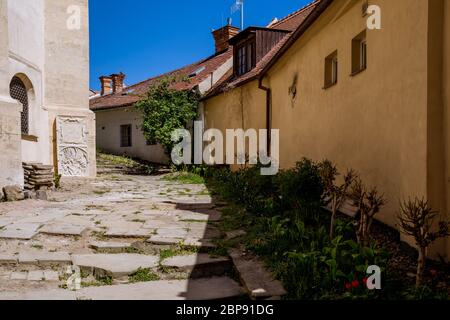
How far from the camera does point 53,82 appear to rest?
11.9 m

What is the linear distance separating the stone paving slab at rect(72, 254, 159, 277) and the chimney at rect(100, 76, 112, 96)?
84.8ft

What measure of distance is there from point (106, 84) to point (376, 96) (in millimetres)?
26150

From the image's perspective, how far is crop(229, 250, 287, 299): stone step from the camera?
3128mm

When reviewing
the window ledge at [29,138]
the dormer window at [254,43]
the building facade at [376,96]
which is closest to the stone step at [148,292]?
the building facade at [376,96]

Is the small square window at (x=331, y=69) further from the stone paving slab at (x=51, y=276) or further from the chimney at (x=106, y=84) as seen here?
the chimney at (x=106, y=84)

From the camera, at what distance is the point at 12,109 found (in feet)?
26.7

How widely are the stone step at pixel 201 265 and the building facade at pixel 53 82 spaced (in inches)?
285

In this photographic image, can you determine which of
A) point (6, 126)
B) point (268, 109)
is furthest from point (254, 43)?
point (6, 126)

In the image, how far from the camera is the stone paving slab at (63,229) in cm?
501

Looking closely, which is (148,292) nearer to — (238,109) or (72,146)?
(72,146)
